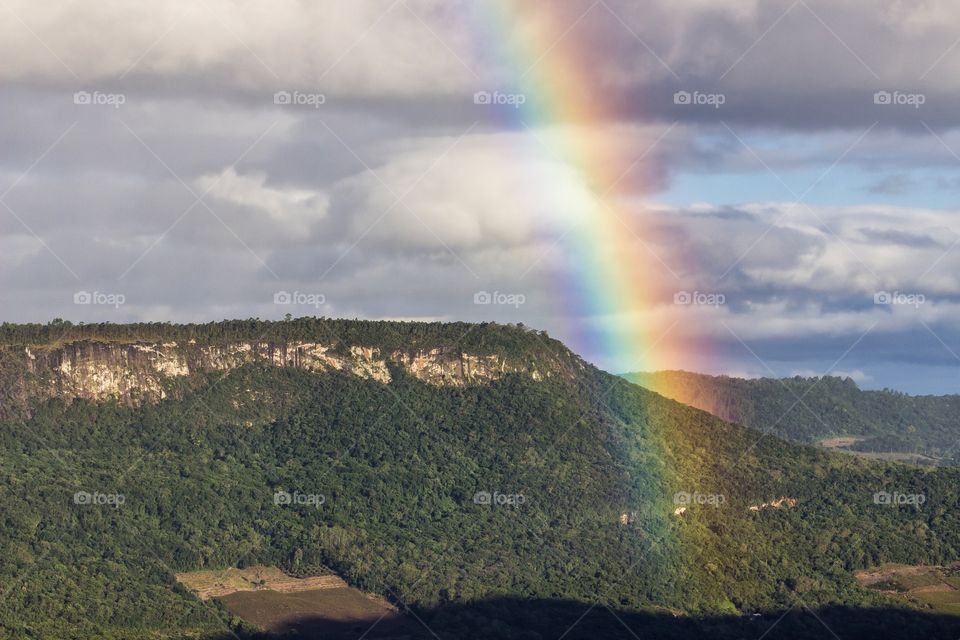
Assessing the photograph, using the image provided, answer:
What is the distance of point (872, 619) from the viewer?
649 ft

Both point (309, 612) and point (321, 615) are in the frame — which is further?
point (309, 612)

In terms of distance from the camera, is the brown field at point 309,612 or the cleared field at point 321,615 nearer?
the cleared field at point 321,615

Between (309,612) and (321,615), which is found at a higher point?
(309,612)

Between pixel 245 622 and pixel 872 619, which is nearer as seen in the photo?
pixel 245 622

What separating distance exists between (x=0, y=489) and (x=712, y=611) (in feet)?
228

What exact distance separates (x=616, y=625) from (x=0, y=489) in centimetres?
6079

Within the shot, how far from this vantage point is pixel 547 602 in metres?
195

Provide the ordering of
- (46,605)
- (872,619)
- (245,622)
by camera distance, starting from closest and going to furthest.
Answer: (46,605), (245,622), (872,619)

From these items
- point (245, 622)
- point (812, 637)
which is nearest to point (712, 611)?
point (812, 637)

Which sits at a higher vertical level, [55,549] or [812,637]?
[55,549]

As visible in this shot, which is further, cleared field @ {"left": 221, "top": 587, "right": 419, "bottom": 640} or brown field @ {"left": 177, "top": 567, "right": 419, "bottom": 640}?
brown field @ {"left": 177, "top": 567, "right": 419, "bottom": 640}

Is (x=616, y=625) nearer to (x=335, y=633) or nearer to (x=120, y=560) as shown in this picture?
(x=335, y=633)

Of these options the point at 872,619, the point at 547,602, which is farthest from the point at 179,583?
the point at 872,619

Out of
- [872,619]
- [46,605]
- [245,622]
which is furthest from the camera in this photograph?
[872,619]
